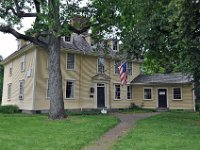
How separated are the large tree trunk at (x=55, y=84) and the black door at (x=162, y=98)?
15.6m

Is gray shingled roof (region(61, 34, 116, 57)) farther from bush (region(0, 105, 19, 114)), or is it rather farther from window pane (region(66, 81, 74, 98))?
bush (region(0, 105, 19, 114))

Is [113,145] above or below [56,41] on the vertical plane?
below

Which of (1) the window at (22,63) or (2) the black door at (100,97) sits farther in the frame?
(2) the black door at (100,97)

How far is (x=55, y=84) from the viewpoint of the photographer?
1889cm

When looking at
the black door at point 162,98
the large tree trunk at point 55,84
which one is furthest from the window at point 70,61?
the black door at point 162,98

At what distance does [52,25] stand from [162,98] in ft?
60.2

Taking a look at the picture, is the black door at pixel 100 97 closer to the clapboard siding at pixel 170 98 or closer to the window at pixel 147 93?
the clapboard siding at pixel 170 98

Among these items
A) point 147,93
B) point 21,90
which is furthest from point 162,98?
point 21,90

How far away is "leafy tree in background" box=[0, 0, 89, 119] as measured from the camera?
1756 centimetres

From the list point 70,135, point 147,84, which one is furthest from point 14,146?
point 147,84

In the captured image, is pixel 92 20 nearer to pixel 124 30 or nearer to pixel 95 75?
pixel 124 30

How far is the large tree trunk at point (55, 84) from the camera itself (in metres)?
18.5

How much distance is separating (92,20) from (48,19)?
441 centimetres

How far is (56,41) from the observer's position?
1945 centimetres
